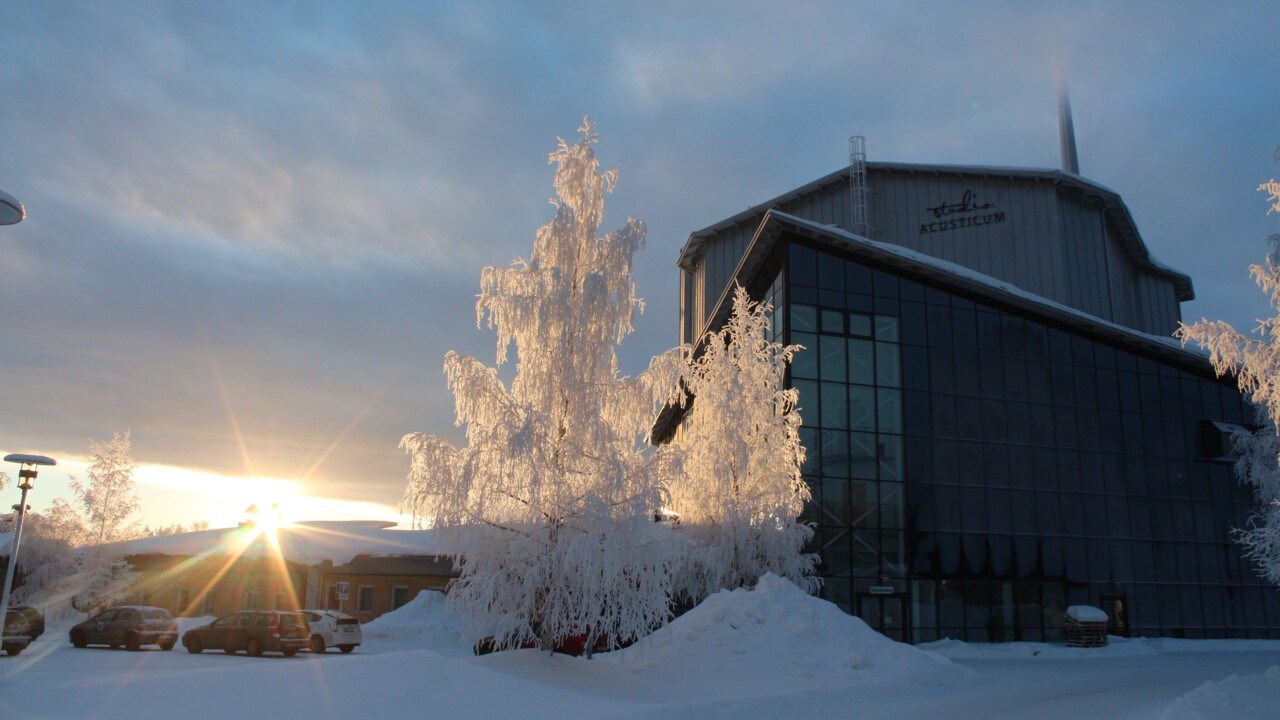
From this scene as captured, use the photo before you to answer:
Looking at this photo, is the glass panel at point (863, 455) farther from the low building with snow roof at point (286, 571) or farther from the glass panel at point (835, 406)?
the low building with snow roof at point (286, 571)

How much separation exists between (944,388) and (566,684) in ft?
77.1

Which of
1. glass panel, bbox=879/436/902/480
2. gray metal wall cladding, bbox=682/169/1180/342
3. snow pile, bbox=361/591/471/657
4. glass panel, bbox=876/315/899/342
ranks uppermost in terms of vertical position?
gray metal wall cladding, bbox=682/169/1180/342

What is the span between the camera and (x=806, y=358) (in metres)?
32.2

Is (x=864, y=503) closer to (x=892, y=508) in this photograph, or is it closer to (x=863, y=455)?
(x=892, y=508)

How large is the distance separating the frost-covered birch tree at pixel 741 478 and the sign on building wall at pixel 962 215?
71.1 ft

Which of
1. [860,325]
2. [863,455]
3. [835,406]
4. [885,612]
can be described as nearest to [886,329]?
[860,325]

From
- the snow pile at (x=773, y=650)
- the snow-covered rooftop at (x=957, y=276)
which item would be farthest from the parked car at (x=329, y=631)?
the snow-covered rooftop at (x=957, y=276)

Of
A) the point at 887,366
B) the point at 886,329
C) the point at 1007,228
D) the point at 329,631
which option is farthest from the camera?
the point at 1007,228

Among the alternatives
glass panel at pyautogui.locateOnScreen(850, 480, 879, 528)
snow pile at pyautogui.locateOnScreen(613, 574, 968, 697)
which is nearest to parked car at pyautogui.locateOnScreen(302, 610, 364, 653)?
snow pile at pyautogui.locateOnScreen(613, 574, 968, 697)

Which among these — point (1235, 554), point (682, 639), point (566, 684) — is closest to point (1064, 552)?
point (1235, 554)

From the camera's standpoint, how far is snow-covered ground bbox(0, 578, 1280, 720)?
38.0 ft

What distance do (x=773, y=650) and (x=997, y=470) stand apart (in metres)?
18.9

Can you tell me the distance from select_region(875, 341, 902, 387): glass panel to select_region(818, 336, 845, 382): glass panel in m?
1.48

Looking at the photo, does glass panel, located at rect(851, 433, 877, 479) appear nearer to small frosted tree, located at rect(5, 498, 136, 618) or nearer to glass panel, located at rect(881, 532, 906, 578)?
glass panel, located at rect(881, 532, 906, 578)
